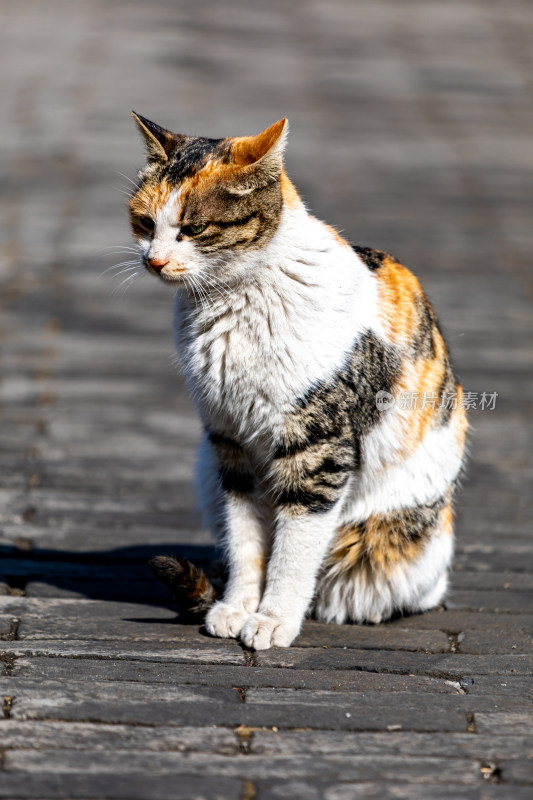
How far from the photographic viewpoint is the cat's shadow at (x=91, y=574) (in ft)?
10.4

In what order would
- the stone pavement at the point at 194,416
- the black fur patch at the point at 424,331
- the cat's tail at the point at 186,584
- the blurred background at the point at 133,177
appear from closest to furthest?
the stone pavement at the point at 194,416 < the cat's tail at the point at 186,584 < the black fur patch at the point at 424,331 < the blurred background at the point at 133,177

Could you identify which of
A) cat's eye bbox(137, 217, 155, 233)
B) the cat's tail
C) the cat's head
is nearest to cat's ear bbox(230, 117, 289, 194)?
the cat's head

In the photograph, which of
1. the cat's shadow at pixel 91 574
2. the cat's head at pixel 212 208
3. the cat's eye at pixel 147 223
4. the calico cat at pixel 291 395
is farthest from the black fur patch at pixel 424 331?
the cat's shadow at pixel 91 574

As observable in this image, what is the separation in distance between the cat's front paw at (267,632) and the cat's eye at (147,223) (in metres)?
1.21

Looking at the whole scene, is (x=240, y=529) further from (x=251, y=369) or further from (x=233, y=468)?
(x=251, y=369)

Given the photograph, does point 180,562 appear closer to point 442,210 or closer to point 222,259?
point 222,259

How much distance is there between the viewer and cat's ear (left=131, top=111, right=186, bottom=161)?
2.96m

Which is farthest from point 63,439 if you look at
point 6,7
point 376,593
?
point 6,7

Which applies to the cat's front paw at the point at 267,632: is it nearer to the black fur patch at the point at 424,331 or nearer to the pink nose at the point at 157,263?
the black fur patch at the point at 424,331

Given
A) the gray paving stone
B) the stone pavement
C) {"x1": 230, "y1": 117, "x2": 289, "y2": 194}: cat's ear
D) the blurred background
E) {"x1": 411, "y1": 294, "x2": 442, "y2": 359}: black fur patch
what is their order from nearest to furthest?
the stone pavement, the gray paving stone, {"x1": 230, "y1": 117, "x2": 289, "y2": 194}: cat's ear, {"x1": 411, "y1": 294, "x2": 442, "y2": 359}: black fur patch, the blurred background

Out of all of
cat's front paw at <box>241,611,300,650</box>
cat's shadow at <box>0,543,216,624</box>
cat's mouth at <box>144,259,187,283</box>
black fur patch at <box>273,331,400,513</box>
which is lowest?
cat's shadow at <box>0,543,216,624</box>

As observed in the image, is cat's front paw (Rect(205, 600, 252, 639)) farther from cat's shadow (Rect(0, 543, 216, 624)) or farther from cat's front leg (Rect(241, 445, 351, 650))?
cat's shadow (Rect(0, 543, 216, 624))

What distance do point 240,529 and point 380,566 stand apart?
0.48m

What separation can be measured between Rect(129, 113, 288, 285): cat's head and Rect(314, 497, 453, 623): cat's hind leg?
3.21 ft
